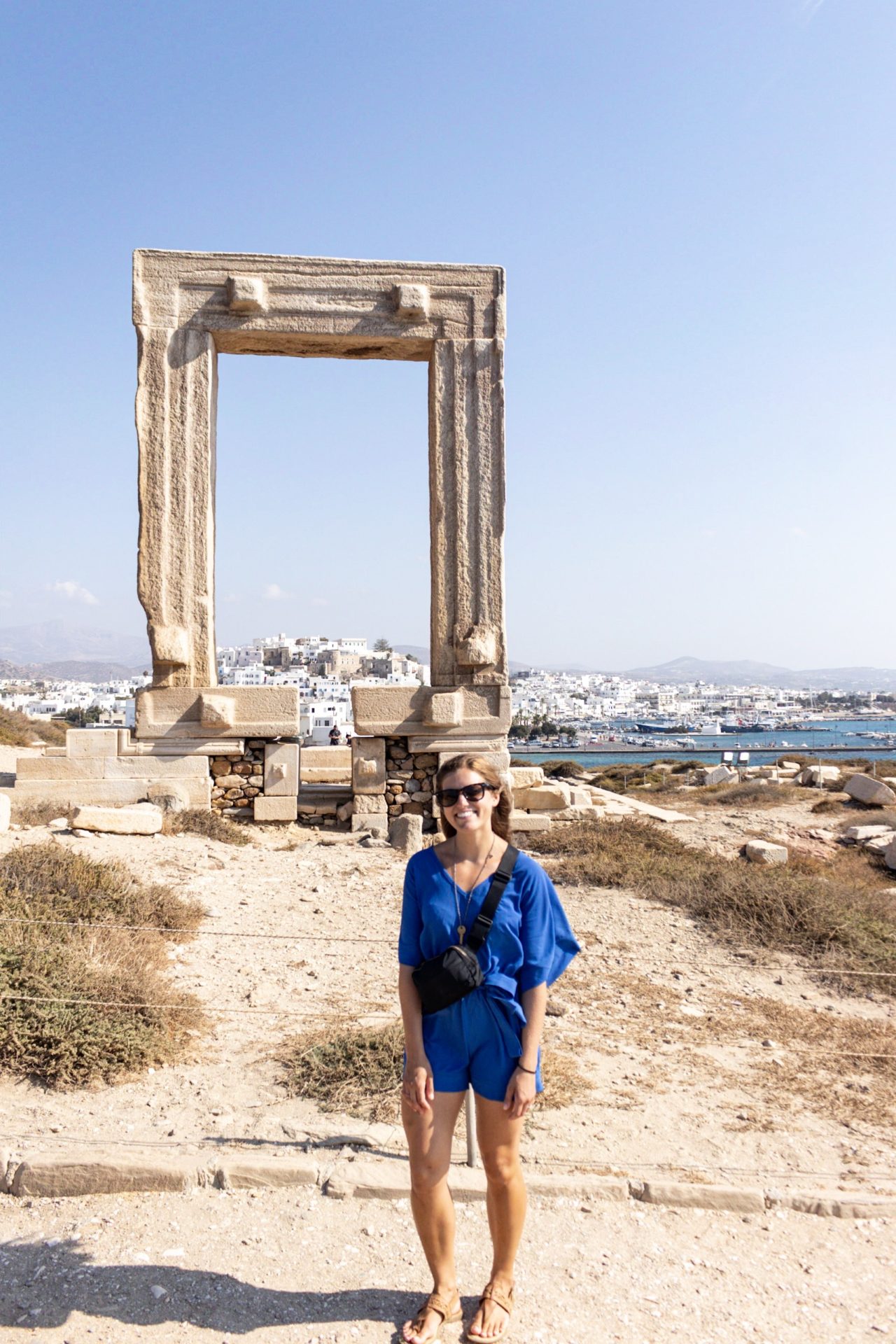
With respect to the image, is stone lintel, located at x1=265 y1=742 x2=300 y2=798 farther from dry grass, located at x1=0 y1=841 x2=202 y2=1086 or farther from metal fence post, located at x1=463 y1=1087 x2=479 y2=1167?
metal fence post, located at x1=463 y1=1087 x2=479 y2=1167

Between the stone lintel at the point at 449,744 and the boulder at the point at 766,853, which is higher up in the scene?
the stone lintel at the point at 449,744

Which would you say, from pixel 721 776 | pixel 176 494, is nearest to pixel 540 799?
pixel 176 494

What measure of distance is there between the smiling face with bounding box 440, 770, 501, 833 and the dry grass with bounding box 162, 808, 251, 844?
7.66m

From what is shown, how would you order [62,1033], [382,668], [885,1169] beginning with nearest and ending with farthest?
[885,1169]
[62,1033]
[382,668]

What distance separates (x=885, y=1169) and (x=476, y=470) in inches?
352

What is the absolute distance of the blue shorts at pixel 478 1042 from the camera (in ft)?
8.91

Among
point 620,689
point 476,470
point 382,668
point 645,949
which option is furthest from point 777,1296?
point 620,689

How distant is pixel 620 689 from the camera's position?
109 metres

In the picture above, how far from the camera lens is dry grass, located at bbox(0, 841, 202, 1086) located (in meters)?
4.44

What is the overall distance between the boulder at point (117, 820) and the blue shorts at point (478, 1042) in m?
7.58

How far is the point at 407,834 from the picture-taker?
10.2 meters

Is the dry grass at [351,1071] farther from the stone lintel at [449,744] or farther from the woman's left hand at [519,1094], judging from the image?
the stone lintel at [449,744]

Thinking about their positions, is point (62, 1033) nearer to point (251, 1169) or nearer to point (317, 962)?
point (251, 1169)

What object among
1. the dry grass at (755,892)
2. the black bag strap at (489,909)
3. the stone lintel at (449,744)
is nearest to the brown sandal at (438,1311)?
the black bag strap at (489,909)
